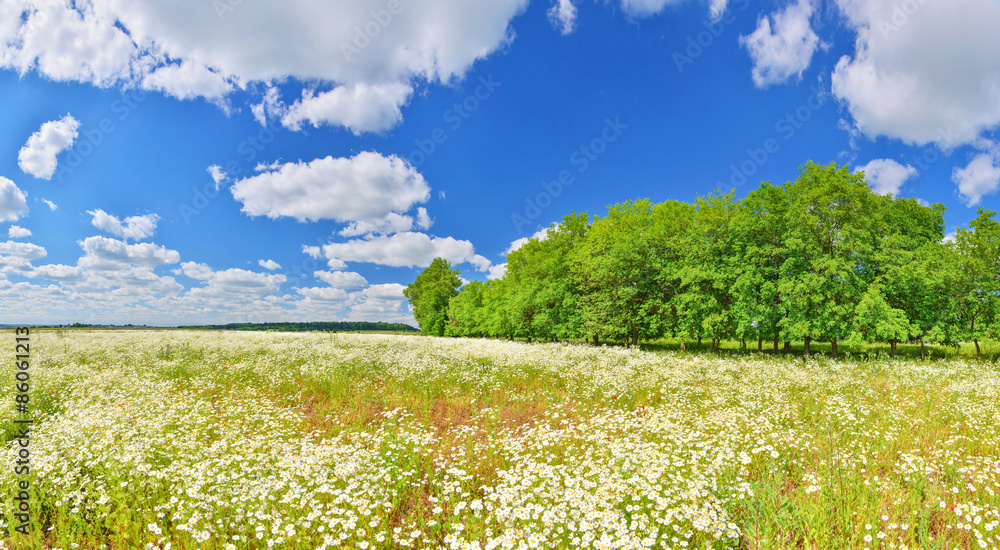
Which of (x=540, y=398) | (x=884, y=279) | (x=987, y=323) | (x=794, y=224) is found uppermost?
(x=794, y=224)

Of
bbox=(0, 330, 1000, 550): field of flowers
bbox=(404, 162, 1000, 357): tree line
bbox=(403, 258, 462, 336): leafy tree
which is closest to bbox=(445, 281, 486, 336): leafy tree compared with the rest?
bbox=(403, 258, 462, 336): leafy tree

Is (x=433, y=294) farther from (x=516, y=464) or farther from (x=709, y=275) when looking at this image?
(x=516, y=464)

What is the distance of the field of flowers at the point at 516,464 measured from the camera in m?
4.53

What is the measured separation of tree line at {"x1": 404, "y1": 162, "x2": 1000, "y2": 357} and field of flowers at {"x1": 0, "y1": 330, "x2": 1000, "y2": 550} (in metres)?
10.5

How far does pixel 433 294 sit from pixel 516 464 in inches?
2712

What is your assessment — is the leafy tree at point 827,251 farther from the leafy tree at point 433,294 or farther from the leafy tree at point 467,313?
the leafy tree at point 433,294

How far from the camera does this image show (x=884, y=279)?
24.1 meters

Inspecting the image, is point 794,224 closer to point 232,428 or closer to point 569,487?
point 569,487

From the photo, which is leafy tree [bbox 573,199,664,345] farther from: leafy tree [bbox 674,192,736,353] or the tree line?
leafy tree [bbox 674,192,736,353]

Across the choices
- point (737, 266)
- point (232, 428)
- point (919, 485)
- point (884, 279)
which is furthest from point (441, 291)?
point (919, 485)

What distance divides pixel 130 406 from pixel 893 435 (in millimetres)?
15981

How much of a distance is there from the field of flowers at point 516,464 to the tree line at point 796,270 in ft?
34.3

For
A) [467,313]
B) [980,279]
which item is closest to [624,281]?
[980,279]

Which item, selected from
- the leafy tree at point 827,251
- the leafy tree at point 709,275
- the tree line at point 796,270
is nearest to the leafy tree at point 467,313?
the tree line at point 796,270
